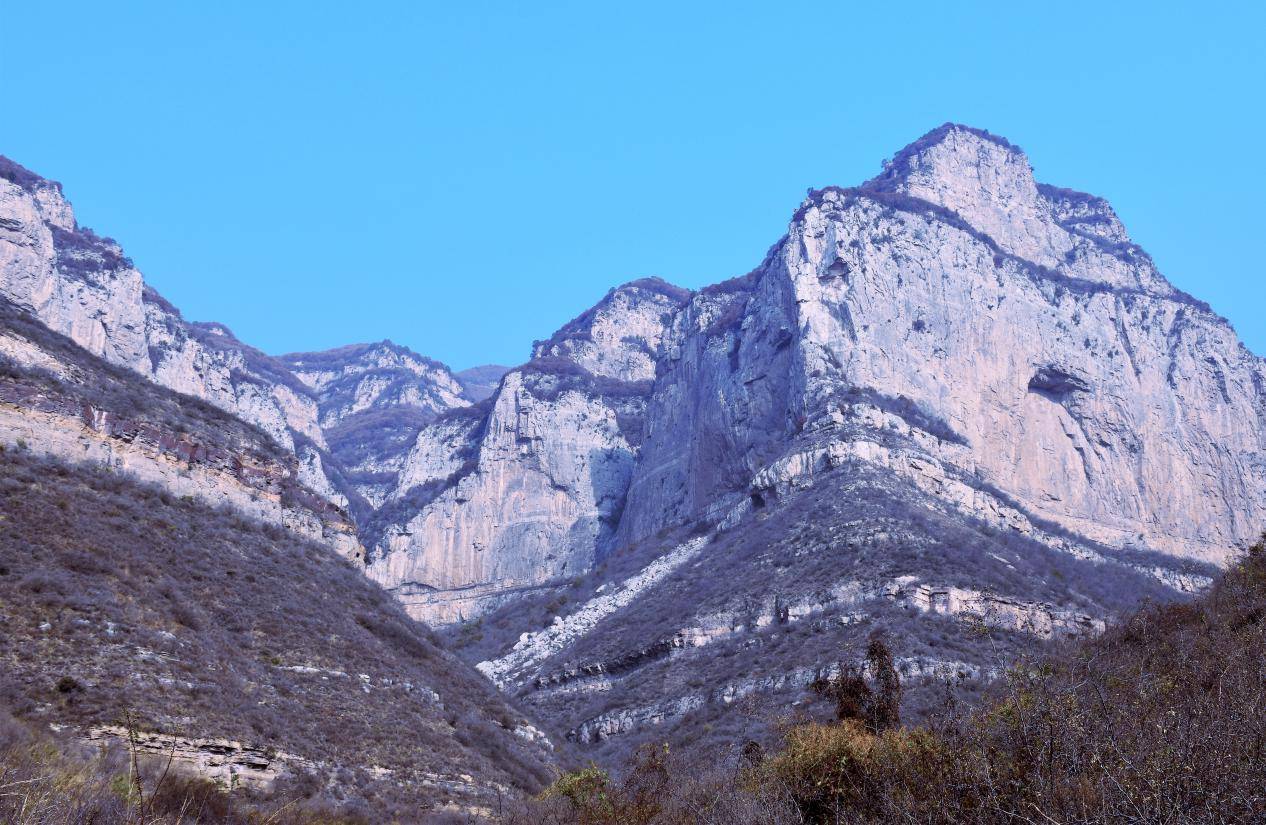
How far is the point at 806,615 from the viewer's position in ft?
152

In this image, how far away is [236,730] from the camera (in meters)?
20.6

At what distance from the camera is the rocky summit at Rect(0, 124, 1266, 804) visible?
132 feet

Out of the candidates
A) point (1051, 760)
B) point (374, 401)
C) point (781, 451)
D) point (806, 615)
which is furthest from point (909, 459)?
point (374, 401)

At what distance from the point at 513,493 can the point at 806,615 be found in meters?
62.4

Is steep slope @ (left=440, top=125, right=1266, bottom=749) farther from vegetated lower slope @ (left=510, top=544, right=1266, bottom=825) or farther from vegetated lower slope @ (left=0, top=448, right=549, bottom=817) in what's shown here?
vegetated lower slope @ (left=510, top=544, right=1266, bottom=825)

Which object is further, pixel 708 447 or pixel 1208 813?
pixel 708 447

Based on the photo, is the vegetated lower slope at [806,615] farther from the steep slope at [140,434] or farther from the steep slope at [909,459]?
the steep slope at [140,434]

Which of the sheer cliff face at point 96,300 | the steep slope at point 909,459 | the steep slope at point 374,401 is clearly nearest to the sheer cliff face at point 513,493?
the steep slope at point 909,459

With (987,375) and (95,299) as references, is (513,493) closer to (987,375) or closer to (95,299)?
(95,299)

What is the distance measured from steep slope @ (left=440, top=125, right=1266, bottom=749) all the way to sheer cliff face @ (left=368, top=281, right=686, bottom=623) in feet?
21.2

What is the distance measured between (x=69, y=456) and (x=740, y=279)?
313 feet

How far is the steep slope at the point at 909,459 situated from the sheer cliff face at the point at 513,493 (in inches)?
255

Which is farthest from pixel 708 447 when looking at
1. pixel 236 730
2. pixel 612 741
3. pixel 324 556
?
pixel 236 730

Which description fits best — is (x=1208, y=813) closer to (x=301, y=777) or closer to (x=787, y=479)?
(x=301, y=777)
